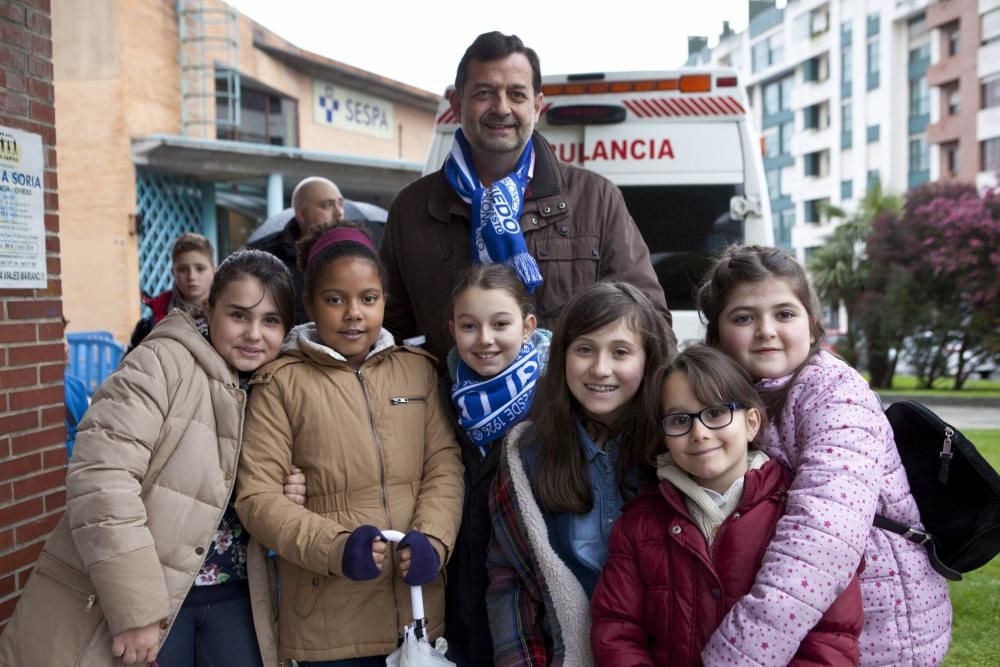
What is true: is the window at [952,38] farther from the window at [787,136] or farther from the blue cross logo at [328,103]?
the blue cross logo at [328,103]

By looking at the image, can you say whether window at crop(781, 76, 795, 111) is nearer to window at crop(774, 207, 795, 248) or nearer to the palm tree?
window at crop(774, 207, 795, 248)

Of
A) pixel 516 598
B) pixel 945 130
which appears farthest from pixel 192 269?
pixel 945 130

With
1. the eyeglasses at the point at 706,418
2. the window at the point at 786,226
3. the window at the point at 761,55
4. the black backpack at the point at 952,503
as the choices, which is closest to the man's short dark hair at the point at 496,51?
the eyeglasses at the point at 706,418

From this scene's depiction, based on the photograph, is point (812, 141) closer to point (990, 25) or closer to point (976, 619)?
point (990, 25)

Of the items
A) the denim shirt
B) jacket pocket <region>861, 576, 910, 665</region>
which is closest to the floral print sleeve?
the denim shirt

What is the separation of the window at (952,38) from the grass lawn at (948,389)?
16.9m

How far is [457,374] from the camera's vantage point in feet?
8.27

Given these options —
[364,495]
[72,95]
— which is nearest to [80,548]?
[364,495]

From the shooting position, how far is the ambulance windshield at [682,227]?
15.2ft

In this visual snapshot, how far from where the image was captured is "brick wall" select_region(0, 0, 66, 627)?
3117mm

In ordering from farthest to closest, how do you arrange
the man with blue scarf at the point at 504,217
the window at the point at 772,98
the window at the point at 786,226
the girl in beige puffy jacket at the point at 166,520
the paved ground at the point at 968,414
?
1. the window at the point at 772,98
2. the window at the point at 786,226
3. the paved ground at the point at 968,414
4. the man with blue scarf at the point at 504,217
5. the girl in beige puffy jacket at the point at 166,520

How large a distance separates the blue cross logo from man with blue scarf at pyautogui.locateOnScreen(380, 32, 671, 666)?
15.3 meters

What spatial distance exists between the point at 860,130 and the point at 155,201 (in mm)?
39093

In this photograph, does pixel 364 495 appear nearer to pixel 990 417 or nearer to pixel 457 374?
pixel 457 374
